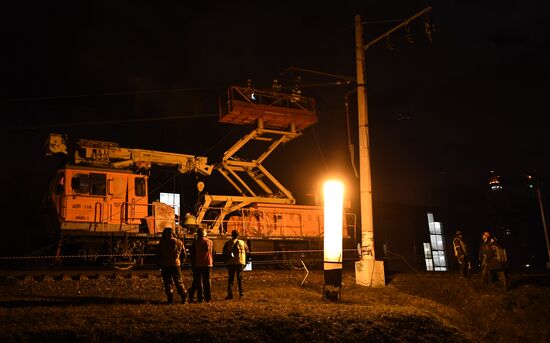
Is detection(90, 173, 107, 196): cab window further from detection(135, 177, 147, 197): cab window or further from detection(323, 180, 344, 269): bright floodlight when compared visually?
detection(323, 180, 344, 269): bright floodlight

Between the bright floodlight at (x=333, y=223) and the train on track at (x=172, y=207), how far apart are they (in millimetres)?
4607

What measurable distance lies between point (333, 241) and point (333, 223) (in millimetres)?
517

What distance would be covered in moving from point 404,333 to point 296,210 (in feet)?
41.9

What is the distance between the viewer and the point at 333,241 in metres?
13.4

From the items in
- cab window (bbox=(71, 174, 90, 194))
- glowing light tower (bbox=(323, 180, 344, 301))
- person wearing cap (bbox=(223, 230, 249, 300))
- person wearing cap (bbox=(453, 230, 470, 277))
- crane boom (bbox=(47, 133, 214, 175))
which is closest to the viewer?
person wearing cap (bbox=(223, 230, 249, 300))

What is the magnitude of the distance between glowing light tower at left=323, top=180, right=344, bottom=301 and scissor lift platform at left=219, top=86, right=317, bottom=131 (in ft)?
28.9

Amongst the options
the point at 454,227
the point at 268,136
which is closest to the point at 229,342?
the point at 268,136

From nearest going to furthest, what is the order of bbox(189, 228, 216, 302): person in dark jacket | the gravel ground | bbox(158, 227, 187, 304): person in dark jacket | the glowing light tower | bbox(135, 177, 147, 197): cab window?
the gravel ground < bbox(158, 227, 187, 304): person in dark jacket < bbox(189, 228, 216, 302): person in dark jacket < the glowing light tower < bbox(135, 177, 147, 197): cab window

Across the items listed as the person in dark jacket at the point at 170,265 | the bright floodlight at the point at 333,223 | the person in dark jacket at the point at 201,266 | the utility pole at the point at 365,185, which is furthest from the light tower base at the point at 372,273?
the person in dark jacket at the point at 170,265

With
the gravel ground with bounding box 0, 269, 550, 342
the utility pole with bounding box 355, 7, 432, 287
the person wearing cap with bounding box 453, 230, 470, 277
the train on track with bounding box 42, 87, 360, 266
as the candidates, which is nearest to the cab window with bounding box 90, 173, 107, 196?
the train on track with bounding box 42, 87, 360, 266

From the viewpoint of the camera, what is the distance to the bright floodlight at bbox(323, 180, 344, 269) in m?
13.3

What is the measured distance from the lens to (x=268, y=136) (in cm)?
2383

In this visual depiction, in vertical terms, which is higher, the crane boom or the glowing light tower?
the crane boom

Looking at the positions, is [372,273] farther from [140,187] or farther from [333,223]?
[140,187]
